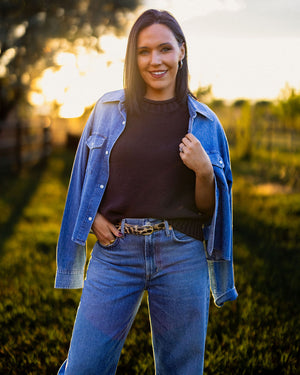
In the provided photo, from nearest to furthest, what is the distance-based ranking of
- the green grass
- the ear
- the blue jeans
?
the blue jeans → the ear → the green grass

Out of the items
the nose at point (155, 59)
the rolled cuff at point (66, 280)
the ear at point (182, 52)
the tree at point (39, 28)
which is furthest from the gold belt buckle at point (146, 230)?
the tree at point (39, 28)

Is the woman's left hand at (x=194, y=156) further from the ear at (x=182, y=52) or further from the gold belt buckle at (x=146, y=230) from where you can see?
the ear at (x=182, y=52)

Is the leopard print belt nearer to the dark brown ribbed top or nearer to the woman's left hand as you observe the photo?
the dark brown ribbed top

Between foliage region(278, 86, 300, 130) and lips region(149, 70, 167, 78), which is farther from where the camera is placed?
foliage region(278, 86, 300, 130)

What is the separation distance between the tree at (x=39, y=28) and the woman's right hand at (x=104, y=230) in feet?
47.4

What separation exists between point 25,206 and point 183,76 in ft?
22.3

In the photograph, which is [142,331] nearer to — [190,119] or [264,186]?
[190,119]

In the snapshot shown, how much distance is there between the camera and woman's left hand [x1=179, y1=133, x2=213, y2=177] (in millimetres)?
1911

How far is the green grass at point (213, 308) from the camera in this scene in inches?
122

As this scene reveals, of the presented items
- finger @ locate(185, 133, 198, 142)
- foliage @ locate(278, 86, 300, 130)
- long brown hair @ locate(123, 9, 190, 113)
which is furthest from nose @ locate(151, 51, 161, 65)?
foliage @ locate(278, 86, 300, 130)

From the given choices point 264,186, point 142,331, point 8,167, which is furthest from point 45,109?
point 142,331

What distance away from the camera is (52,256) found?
541 centimetres

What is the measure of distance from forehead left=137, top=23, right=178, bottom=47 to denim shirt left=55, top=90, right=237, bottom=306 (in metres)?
0.30

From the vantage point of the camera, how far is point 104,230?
1973 millimetres
